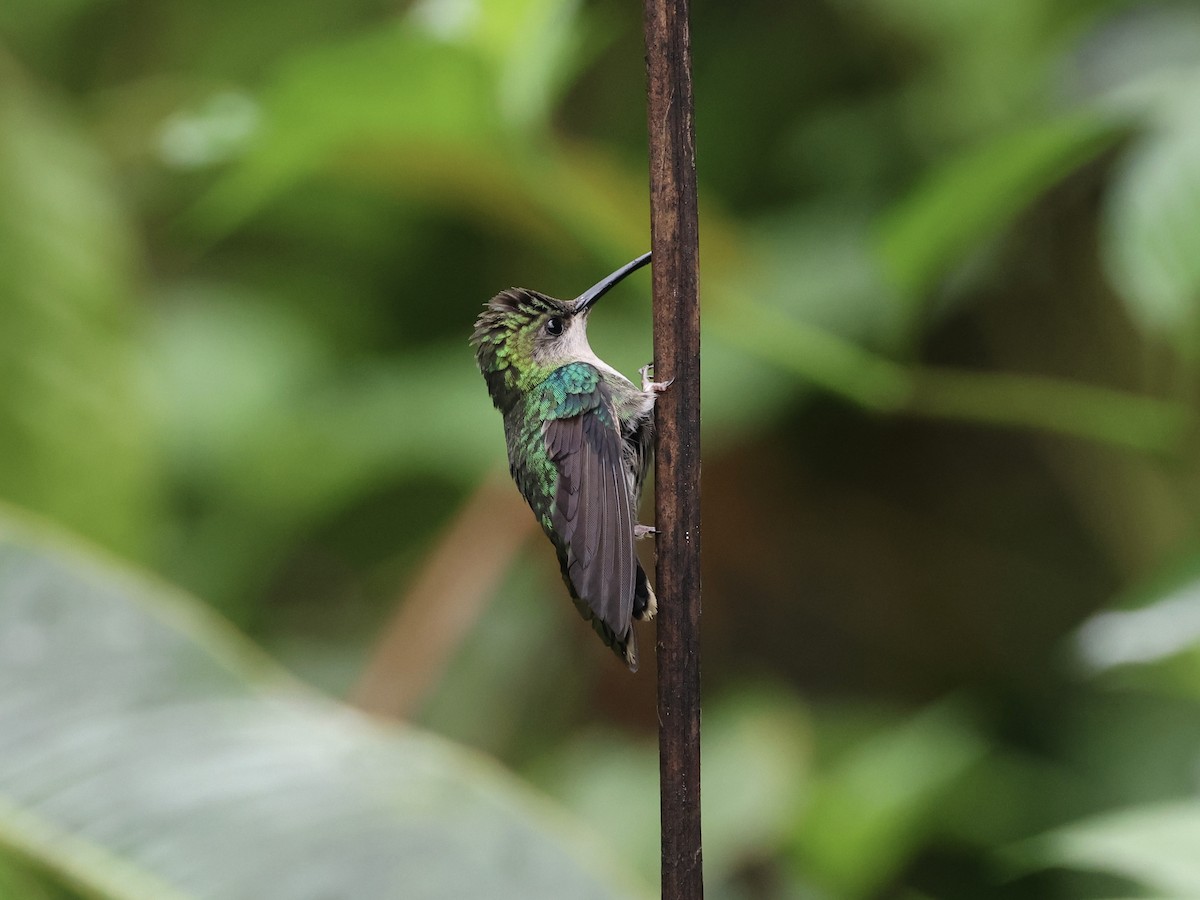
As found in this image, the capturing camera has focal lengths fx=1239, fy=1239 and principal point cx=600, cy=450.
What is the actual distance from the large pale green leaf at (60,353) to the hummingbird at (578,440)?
1.07 meters

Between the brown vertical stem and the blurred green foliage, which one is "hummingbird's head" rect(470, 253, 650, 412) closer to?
the blurred green foliage

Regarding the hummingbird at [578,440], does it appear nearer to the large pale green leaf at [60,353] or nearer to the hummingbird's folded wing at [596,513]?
the hummingbird's folded wing at [596,513]

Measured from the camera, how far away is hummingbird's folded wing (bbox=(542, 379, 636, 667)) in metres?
1.47

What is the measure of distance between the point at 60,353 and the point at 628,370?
1.36 metres

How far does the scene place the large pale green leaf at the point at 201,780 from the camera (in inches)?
A: 66.7

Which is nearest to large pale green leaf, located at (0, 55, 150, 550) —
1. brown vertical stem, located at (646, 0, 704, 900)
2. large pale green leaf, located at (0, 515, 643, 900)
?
large pale green leaf, located at (0, 515, 643, 900)

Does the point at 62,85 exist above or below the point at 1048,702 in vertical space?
above

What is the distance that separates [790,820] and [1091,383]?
4.35 feet

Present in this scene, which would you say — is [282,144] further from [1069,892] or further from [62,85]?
[62,85]

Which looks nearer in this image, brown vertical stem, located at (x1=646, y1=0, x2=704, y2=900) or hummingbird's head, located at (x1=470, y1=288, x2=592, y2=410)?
brown vertical stem, located at (x1=646, y1=0, x2=704, y2=900)

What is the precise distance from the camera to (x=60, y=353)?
2.63 meters

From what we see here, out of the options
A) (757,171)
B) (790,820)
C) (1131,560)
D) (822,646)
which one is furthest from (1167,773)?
(757,171)

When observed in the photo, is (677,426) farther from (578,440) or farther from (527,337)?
(527,337)

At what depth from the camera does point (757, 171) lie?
3668 millimetres
